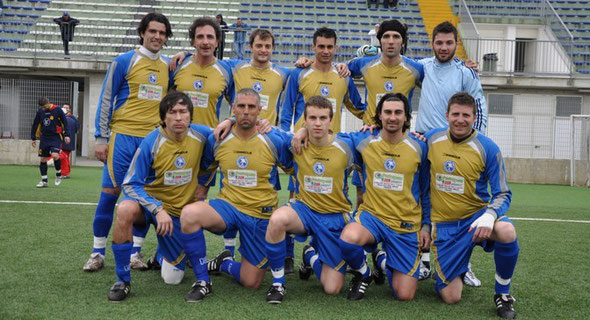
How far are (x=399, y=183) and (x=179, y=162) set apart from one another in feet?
5.29

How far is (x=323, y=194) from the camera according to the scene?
14.2 feet

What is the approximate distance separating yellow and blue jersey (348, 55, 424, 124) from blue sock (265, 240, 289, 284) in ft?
5.41

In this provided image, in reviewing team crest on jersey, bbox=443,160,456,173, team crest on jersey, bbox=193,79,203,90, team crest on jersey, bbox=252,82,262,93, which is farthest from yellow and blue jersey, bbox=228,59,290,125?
team crest on jersey, bbox=443,160,456,173

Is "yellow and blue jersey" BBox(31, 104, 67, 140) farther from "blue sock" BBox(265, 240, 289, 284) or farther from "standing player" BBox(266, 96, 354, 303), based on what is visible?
"blue sock" BBox(265, 240, 289, 284)

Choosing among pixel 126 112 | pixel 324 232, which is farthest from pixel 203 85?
pixel 324 232

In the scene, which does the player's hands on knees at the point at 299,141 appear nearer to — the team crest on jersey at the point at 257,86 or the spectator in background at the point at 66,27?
the team crest on jersey at the point at 257,86

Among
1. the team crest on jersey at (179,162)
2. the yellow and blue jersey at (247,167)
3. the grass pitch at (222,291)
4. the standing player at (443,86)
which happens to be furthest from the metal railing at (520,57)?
the team crest on jersey at (179,162)

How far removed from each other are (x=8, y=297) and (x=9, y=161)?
15.1m

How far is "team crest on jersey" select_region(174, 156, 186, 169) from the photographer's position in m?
4.24

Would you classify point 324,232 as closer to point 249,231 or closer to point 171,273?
point 249,231

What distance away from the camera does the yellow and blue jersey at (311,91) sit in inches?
205

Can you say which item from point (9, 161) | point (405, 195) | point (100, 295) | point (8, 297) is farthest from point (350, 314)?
point (9, 161)

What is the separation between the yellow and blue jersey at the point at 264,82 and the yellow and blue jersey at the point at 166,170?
96 cm

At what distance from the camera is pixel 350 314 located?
362 centimetres
